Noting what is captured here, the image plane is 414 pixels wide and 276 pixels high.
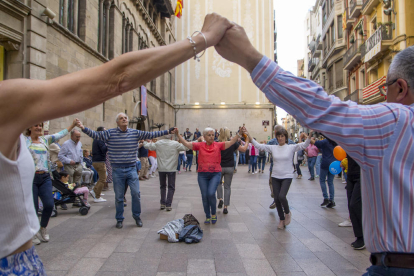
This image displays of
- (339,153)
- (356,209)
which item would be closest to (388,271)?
(356,209)

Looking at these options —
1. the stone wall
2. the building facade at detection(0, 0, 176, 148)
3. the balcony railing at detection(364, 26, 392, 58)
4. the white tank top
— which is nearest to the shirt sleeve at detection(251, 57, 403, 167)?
the white tank top

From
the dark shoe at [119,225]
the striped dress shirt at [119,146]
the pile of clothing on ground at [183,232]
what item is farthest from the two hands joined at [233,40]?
the dark shoe at [119,225]

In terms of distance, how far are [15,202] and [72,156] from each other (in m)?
7.91

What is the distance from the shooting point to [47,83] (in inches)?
46.9

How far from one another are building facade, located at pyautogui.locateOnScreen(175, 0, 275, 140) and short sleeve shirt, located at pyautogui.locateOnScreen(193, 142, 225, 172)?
2881 centimetres

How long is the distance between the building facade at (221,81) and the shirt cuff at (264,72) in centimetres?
3450

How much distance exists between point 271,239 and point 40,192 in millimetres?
3979

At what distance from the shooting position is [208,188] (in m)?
6.76

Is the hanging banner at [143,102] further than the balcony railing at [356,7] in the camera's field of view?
No

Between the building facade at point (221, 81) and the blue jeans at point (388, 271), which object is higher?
the building facade at point (221, 81)

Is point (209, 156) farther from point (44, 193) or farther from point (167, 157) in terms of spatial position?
point (44, 193)

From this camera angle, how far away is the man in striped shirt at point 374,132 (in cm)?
128

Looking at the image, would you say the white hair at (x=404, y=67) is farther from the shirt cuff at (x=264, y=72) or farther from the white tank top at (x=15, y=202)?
the white tank top at (x=15, y=202)

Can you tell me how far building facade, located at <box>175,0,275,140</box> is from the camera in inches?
1419
